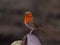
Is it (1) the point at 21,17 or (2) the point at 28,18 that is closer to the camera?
(2) the point at 28,18

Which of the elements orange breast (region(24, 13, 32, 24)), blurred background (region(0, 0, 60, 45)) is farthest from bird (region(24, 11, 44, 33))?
blurred background (region(0, 0, 60, 45))

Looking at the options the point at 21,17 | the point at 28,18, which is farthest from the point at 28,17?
the point at 21,17

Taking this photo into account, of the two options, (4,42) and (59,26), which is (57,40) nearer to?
(59,26)

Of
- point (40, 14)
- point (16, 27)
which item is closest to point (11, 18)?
point (16, 27)

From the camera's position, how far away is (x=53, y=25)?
4.44 metres

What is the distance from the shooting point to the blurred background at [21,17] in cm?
434

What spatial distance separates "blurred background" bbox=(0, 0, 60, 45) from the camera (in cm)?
434

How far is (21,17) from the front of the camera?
4.53 metres

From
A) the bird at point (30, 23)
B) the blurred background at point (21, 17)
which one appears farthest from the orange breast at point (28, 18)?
the blurred background at point (21, 17)

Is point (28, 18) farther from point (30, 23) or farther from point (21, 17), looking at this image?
point (21, 17)

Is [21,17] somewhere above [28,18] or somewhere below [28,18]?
below

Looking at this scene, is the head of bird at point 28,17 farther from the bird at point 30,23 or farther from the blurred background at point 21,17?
the blurred background at point 21,17

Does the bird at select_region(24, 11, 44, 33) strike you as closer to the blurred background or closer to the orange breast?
the orange breast

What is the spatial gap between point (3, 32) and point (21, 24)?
1.03 ft
